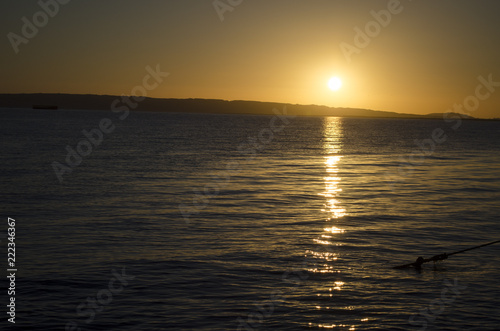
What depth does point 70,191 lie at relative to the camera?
31.9 meters

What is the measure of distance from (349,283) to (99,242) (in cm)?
941

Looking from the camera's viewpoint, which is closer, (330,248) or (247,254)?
(247,254)

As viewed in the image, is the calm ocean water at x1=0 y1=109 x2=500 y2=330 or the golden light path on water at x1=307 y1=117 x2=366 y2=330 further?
the golden light path on water at x1=307 y1=117 x2=366 y2=330

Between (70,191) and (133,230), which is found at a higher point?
(70,191)

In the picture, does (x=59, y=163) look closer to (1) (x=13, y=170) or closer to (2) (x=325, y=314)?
(1) (x=13, y=170)

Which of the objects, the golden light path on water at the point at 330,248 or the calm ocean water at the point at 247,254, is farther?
the golden light path on water at the point at 330,248

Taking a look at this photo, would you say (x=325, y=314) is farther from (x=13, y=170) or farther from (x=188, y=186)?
(x=13, y=170)

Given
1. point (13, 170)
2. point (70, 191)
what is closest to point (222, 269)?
point (70, 191)

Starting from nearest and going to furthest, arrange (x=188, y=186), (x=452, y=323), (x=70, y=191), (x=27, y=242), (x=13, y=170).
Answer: (x=452, y=323) → (x=27, y=242) → (x=70, y=191) → (x=188, y=186) → (x=13, y=170)

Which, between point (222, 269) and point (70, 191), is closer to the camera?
point (222, 269)

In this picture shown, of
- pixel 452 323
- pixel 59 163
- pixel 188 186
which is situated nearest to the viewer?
pixel 452 323

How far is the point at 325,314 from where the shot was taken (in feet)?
43.2

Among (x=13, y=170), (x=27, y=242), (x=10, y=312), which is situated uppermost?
(x=13, y=170)

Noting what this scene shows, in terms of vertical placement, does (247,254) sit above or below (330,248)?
below
